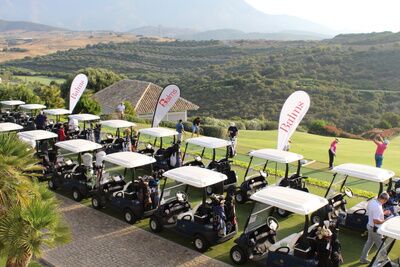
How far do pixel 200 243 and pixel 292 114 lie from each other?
720 cm

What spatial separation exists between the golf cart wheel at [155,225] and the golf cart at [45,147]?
4903 millimetres

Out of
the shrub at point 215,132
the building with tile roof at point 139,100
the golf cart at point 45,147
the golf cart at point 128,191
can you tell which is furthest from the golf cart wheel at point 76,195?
the building with tile roof at point 139,100

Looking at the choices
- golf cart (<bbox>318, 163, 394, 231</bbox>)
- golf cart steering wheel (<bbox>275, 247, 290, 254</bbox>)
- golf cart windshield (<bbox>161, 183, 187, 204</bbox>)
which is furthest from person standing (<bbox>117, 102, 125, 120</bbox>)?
golf cart steering wheel (<bbox>275, 247, 290, 254</bbox>)

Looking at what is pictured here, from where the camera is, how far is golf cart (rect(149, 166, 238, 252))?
33.4 ft

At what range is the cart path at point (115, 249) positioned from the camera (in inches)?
393

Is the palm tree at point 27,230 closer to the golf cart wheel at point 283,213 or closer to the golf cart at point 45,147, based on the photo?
the golf cart wheel at point 283,213

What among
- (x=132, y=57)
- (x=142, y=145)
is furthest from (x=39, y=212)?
(x=132, y=57)

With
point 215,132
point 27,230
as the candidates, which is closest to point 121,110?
point 215,132

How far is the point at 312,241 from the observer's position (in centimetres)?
877

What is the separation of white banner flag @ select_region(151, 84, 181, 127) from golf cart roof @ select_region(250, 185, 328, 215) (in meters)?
11.2

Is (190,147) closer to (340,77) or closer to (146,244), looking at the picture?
(146,244)

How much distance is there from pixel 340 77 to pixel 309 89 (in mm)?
10129

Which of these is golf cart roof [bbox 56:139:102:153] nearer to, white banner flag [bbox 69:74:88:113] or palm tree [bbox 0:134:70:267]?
palm tree [bbox 0:134:70:267]

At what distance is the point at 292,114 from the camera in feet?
51.9
